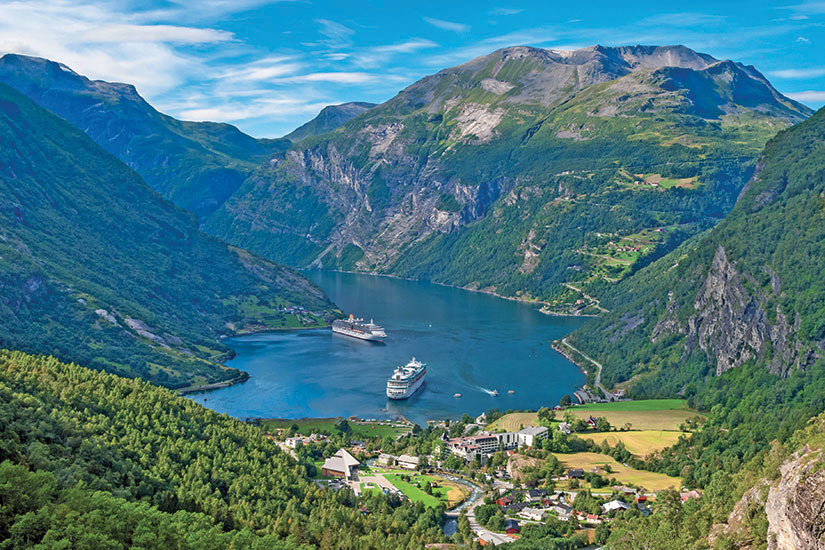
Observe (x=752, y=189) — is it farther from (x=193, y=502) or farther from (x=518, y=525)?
(x=193, y=502)

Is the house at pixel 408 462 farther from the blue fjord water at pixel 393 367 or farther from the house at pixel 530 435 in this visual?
the blue fjord water at pixel 393 367

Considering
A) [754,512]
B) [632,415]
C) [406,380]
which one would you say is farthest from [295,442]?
[754,512]

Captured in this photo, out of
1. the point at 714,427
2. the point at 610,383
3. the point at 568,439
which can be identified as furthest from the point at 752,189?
the point at 568,439

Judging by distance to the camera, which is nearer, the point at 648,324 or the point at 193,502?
the point at 193,502

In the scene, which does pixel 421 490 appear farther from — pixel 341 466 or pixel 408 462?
pixel 408 462

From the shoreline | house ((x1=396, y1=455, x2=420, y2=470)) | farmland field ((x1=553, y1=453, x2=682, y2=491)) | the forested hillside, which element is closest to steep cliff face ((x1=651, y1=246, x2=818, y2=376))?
farmland field ((x1=553, y1=453, x2=682, y2=491))

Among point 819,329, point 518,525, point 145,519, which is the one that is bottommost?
point 518,525
